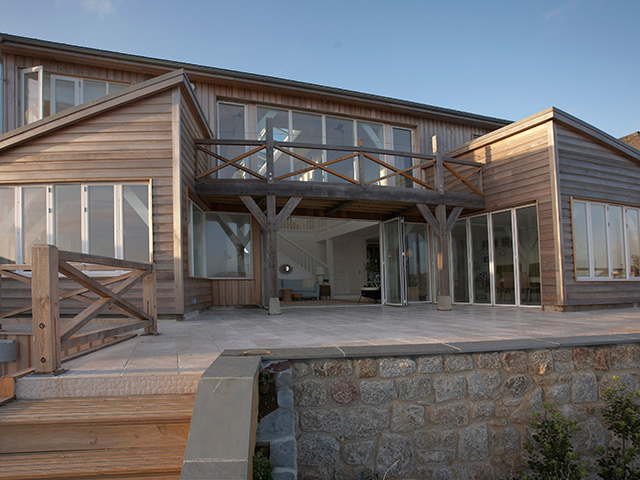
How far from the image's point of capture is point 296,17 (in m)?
11.6

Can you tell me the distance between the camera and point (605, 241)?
320 inches

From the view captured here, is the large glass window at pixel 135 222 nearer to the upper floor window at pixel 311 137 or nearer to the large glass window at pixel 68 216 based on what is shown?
the large glass window at pixel 68 216

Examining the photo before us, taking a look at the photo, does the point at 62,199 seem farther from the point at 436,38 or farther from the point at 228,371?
the point at 436,38

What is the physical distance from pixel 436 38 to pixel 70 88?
878 centimetres

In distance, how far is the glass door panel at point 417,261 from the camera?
9.77 metres

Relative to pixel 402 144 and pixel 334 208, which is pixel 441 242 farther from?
pixel 402 144

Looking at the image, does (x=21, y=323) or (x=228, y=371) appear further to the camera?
(x=21, y=323)

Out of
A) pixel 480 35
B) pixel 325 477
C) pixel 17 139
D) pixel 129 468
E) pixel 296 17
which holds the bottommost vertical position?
pixel 325 477

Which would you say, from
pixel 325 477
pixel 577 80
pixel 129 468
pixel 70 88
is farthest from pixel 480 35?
pixel 129 468

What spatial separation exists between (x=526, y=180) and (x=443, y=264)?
87.9 inches

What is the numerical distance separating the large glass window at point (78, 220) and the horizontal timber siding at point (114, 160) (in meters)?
0.16

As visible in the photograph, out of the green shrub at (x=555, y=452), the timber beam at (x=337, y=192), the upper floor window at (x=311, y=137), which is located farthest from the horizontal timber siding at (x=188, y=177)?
the green shrub at (x=555, y=452)

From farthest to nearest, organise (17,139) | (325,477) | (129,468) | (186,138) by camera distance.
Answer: (186,138)
(17,139)
(325,477)
(129,468)

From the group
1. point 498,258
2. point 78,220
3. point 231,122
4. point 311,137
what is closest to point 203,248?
point 78,220
